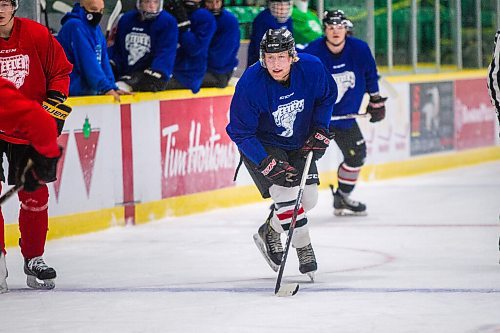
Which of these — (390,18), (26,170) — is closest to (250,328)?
(26,170)

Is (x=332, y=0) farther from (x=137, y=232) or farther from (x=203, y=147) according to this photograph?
(x=137, y=232)

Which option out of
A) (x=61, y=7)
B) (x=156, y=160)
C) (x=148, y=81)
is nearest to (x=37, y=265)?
(x=156, y=160)

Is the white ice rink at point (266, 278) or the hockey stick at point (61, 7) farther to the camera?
the hockey stick at point (61, 7)

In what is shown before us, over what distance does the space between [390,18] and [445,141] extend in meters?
1.26

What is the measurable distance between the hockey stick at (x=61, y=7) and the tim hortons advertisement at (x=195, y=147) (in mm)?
871

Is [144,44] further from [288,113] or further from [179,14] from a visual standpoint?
[288,113]

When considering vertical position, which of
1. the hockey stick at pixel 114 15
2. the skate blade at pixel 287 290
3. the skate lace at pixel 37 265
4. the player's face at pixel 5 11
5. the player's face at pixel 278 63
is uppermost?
the player's face at pixel 5 11

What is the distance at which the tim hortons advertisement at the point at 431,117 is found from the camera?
445 inches

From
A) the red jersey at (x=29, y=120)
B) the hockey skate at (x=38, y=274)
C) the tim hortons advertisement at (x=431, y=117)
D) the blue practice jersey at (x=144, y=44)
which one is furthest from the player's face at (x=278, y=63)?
the tim hortons advertisement at (x=431, y=117)

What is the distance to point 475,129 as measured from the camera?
1230cm

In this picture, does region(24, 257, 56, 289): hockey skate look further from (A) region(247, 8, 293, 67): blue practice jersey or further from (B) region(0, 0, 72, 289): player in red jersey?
(A) region(247, 8, 293, 67): blue practice jersey

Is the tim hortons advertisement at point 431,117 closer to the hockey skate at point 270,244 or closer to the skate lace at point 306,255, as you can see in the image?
the hockey skate at point 270,244

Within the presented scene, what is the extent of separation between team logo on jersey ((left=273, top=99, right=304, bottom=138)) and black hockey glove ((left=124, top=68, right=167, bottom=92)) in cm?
259

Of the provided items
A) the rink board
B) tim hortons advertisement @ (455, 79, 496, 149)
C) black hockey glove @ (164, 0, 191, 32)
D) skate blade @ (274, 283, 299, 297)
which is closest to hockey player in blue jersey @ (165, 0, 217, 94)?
black hockey glove @ (164, 0, 191, 32)
